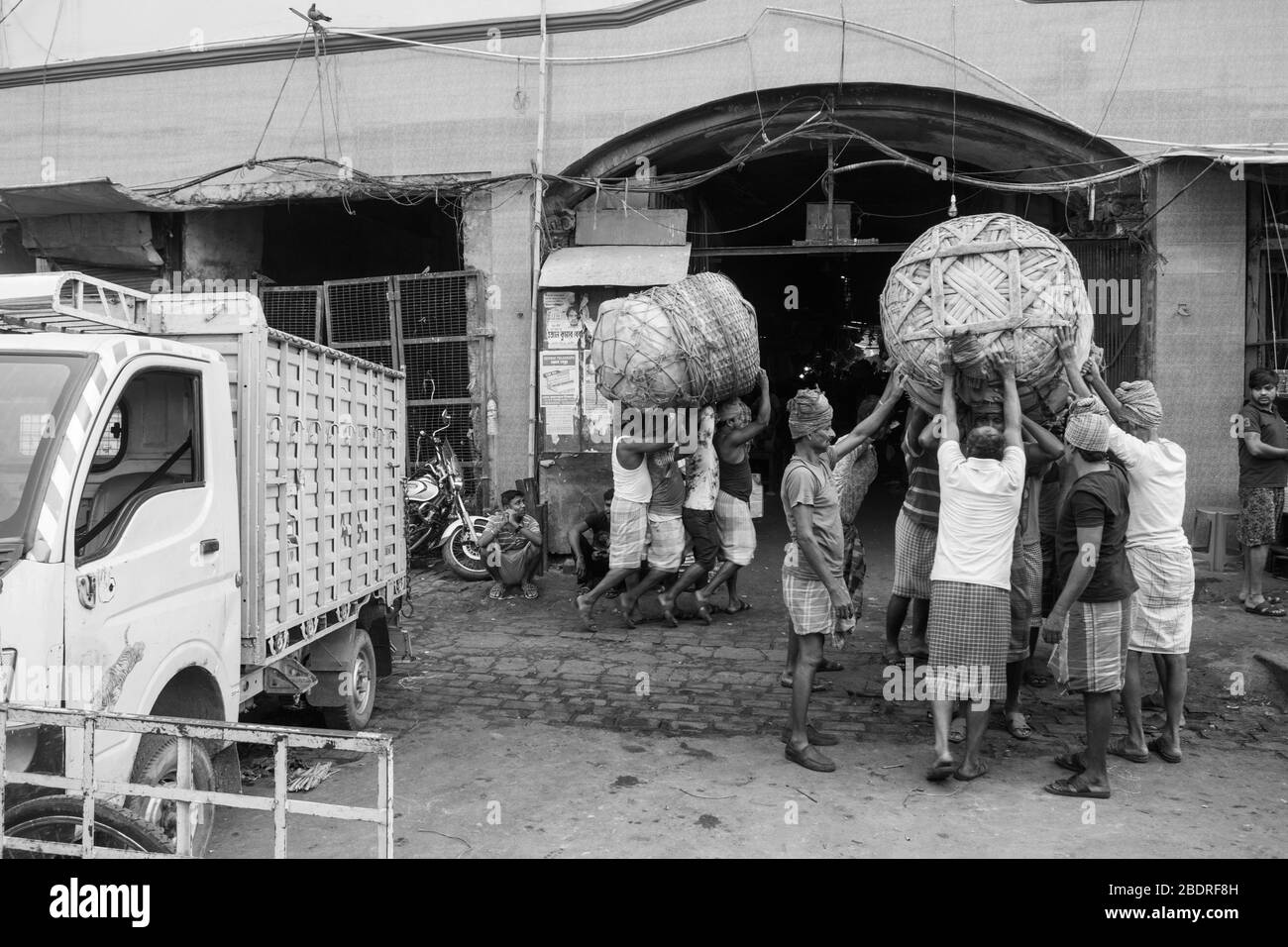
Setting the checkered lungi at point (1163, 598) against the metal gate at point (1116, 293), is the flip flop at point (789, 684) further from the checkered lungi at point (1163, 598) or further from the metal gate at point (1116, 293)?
the metal gate at point (1116, 293)

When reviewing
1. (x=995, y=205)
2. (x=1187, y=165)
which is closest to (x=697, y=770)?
(x=1187, y=165)

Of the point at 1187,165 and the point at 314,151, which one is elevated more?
the point at 314,151

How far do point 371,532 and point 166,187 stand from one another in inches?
297

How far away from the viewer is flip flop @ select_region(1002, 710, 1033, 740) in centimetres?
526

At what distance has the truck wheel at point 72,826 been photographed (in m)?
2.63

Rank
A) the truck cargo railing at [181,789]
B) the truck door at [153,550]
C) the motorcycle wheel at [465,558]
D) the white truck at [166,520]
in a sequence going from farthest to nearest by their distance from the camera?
the motorcycle wheel at [465,558] → the truck door at [153,550] → the white truck at [166,520] → the truck cargo railing at [181,789]

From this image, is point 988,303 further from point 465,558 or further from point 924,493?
point 465,558

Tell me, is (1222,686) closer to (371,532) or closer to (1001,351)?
(1001,351)

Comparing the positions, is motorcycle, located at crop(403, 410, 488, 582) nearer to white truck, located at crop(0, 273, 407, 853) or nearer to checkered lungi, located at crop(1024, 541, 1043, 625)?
white truck, located at crop(0, 273, 407, 853)

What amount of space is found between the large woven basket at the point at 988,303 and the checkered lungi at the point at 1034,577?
1.12m


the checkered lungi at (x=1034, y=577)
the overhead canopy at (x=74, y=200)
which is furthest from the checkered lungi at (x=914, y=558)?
the overhead canopy at (x=74, y=200)

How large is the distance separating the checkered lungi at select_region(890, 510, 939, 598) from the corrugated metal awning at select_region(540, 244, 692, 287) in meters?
4.32

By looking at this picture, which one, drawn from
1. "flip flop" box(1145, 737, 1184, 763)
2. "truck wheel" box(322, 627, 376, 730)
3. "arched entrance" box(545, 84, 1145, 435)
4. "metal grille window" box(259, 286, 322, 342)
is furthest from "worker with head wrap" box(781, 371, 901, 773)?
"metal grille window" box(259, 286, 322, 342)

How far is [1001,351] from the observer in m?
4.36
